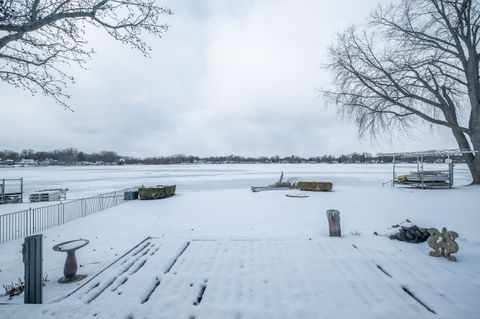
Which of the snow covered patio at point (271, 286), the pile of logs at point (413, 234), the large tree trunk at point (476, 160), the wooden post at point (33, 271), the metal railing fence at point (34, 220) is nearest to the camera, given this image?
the snow covered patio at point (271, 286)

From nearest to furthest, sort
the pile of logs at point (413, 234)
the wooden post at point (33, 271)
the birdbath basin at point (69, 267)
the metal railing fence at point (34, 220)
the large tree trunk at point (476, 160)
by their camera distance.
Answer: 1. the wooden post at point (33, 271)
2. the birdbath basin at point (69, 267)
3. the pile of logs at point (413, 234)
4. the metal railing fence at point (34, 220)
5. the large tree trunk at point (476, 160)

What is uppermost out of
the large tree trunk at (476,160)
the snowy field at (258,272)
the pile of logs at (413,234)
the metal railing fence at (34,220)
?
the large tree trunk at (476,160)

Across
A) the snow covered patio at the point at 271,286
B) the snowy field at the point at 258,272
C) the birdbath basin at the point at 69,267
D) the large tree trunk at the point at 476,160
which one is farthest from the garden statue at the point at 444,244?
the large tree trunk at the point at 476,160

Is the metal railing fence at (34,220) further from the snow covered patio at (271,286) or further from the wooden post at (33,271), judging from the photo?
the snow covered patio at (271,286)

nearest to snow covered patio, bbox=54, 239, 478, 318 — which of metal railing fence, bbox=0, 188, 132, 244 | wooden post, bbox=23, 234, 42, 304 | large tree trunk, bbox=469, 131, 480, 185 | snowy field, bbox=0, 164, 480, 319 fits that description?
snowy field, bbox=0, 164, 480, 319

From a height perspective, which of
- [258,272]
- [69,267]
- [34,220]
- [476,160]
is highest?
[476,160]

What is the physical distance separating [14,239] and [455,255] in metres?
14.0

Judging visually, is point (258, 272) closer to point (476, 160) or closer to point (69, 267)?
point (69, 267)

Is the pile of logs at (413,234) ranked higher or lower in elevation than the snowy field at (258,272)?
higher

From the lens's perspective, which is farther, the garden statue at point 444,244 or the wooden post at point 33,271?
the garden statue at point 444,244

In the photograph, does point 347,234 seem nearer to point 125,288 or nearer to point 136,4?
point 125,288

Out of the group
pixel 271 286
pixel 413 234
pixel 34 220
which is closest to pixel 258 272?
pixel 271 286

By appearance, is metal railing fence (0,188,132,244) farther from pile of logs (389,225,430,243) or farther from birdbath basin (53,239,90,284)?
pile of logs (389,225,430,243)

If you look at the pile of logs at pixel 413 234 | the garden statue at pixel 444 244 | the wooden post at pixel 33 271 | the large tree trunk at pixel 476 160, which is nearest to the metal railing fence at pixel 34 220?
the wooden post at pixel 33 271
